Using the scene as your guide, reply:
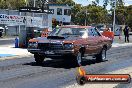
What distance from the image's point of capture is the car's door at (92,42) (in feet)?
51.1

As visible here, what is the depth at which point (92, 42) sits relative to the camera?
624 inches

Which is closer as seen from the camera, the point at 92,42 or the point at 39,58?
the point at 39,58

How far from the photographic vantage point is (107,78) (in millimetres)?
3008

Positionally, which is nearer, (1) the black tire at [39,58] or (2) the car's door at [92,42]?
(1) the black tire at [39,58]

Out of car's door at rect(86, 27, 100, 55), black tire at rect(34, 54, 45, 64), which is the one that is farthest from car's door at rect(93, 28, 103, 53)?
black tire at rect(34, 54, 45, 64)

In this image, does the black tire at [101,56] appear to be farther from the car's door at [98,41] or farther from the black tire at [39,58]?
the black tire at [39,58]

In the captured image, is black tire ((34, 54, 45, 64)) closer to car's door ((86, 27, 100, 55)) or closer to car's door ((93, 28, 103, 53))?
car's door ((86, 27, 100, 55))

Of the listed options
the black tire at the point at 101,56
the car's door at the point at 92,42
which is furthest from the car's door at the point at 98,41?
the black tire at the point at 101,56

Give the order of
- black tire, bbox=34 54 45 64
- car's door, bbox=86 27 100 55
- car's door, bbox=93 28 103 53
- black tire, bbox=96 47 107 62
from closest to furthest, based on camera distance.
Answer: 1. black tire, bbox=34 54 45 64
2. car's door, bbox=86 27 100 55
3. car's door, bbox=93 28 103 53
4. black tire, bbox=96 47 107 62

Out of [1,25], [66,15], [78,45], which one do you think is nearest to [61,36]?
[78,45]

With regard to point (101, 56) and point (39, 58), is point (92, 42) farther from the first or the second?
point (39, 58)

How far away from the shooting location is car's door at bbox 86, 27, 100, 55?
613 inches

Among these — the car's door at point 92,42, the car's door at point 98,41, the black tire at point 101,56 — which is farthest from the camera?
the black tire at point 101,56

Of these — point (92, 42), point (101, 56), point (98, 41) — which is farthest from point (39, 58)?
point (101, 56)
